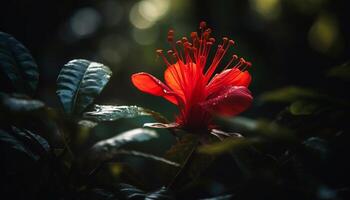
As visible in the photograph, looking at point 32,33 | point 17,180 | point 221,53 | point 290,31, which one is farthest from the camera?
point 290,31

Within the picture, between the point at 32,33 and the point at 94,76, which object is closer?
the point at 94,76

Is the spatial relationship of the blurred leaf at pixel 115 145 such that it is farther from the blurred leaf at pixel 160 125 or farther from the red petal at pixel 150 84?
the red petal at pixel 150 84

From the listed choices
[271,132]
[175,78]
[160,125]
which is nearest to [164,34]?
[175,78]

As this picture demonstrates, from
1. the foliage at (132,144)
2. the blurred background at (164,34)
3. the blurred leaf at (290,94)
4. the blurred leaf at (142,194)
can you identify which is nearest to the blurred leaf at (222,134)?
the foliage at (132,144)

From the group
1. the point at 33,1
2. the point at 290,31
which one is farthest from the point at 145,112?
the point at 290,31

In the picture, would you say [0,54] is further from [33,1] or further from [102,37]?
[102,37]

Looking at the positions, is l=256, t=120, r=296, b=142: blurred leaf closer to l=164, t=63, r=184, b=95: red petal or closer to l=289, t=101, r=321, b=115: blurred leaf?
l=289, t=101, r=321, b=115: blurred leaf
